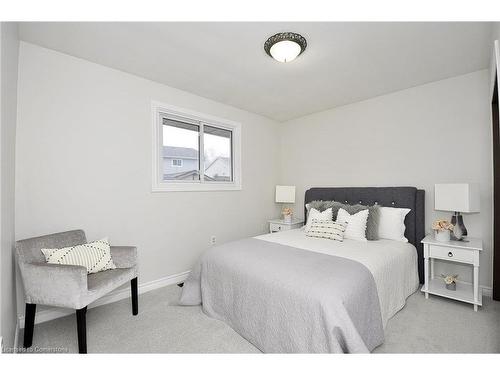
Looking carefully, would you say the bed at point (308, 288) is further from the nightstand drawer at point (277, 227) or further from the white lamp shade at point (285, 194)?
the white lamp shade at point (285, 194)

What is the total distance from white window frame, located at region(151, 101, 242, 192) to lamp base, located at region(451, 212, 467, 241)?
2643 mm

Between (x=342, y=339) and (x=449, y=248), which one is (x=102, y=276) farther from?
(x=449, y=248)

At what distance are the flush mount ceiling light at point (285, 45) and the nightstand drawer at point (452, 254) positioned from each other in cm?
233

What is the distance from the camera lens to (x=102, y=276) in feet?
6.46

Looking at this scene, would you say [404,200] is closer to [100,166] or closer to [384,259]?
[384,259]

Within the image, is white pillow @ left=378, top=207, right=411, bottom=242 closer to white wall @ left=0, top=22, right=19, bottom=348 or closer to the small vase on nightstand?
the small vase on nightstand

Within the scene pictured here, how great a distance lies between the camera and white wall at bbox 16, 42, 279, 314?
2121mm

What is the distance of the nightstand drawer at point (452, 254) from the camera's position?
7.56 ft

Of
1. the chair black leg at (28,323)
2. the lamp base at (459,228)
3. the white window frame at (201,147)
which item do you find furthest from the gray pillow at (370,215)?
the chair black leg at (28,323)

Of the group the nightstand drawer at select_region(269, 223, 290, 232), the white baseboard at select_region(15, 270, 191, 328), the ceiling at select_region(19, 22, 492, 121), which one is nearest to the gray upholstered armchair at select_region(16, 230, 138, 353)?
the white baseboard at select_region(15, 270, 191, 328)

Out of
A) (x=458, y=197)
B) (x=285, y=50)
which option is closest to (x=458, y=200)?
(x=458, y=197)

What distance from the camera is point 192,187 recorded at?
326 centimetres

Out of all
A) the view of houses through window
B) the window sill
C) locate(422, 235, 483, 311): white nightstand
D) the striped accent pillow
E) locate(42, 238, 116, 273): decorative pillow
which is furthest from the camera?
the view of houses through window
